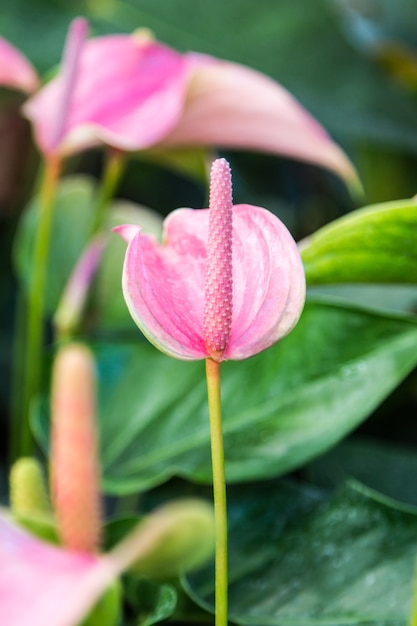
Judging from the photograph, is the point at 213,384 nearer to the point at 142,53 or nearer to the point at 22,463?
the point at 22,463

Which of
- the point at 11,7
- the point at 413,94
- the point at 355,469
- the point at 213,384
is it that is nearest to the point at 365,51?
the point at 413,94

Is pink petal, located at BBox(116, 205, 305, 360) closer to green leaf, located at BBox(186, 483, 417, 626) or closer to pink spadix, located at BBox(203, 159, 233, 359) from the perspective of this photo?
pink spadix, located at BBox(203, 159, 233, 359)

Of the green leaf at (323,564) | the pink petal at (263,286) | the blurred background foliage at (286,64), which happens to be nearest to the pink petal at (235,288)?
the pink petal at (263,286)

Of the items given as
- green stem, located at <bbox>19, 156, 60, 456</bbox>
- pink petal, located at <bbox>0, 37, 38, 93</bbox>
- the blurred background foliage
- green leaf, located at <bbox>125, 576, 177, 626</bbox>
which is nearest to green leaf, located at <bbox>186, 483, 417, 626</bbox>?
green leaf, located at <bbox>125, 576, 177, 626</bbox>

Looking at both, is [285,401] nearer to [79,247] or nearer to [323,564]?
[323,564]

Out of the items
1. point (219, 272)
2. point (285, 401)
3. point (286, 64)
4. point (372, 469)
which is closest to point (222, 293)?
point (219, 272)

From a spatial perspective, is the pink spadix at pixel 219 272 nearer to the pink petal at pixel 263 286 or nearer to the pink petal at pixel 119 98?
the pink petal at pixel 263 286

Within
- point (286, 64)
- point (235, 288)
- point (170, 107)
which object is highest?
point (286, 64)

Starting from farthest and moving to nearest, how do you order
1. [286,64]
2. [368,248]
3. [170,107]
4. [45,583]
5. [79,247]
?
1. [286,64]
2. [79,247]
3. [170,107]
4. [368,248]
5. [45,583]
